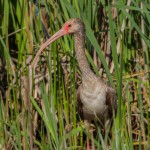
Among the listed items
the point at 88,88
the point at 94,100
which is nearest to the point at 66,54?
the point at 88,88

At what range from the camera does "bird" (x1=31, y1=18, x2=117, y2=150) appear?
609 centimetres

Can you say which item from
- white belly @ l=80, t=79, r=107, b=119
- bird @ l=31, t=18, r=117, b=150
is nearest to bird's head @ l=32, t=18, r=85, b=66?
bird @ l=31, t=18, r=117, b=150

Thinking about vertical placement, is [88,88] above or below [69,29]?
below

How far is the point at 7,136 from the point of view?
5141mm

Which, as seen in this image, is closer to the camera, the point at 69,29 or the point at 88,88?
the point at 69,29

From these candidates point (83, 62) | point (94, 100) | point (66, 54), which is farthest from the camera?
point (94, 100)

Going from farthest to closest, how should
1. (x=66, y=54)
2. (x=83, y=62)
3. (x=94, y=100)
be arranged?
(x=94, y=100) < (x=83, y=62) < (x=66, y=54)

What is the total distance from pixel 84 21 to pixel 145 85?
0.97 metres

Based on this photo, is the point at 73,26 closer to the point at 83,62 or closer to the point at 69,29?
the point at 69,29

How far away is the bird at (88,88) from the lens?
6090 mm

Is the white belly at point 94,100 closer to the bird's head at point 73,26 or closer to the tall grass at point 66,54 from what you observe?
the tall grass at point 66,54

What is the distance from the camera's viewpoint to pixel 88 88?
6238 mm

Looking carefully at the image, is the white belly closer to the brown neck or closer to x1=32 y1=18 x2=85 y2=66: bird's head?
the brown neck

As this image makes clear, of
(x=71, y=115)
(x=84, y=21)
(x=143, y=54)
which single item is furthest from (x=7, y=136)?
(x=143, y=54)
